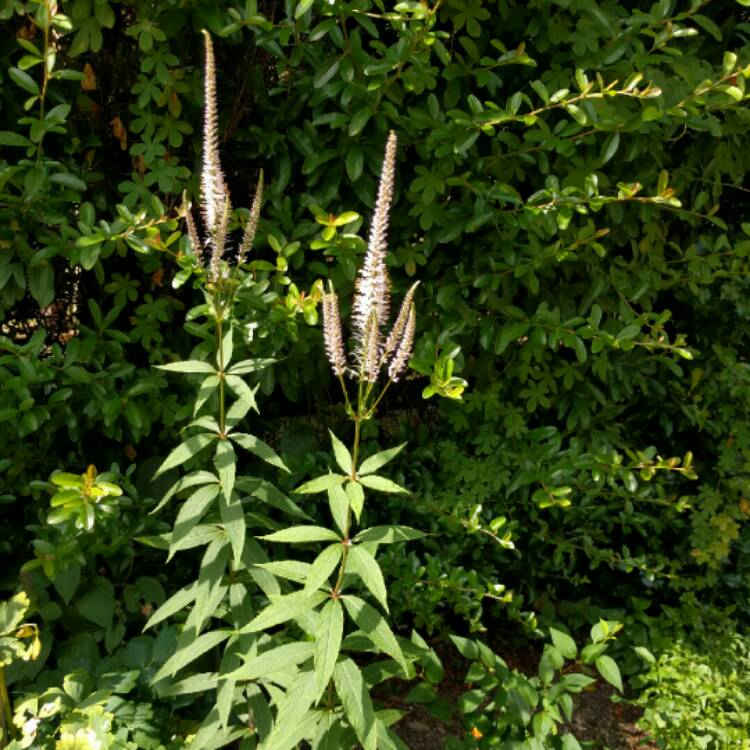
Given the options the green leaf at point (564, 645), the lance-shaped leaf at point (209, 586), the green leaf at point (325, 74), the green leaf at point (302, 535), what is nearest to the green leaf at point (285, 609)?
the green leaf at point (302, 535)

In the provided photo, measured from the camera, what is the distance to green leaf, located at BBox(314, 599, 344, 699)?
1.98 metres

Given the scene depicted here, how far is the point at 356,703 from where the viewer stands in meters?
2.12

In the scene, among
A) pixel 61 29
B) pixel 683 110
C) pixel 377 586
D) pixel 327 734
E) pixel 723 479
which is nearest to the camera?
pixel 377 586

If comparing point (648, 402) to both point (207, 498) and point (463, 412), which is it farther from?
point (207, 498)

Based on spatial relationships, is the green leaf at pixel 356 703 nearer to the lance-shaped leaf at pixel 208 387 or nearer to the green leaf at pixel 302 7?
the lance-shaped leaf at pixel 208 387

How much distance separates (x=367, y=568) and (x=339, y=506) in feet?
0.54

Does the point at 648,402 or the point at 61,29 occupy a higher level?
the point at 61,29

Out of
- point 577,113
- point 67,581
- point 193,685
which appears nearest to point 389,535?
point 193,685

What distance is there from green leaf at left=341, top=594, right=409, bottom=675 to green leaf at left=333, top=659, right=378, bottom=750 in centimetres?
12

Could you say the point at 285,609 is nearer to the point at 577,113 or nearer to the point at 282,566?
the point at 282,566

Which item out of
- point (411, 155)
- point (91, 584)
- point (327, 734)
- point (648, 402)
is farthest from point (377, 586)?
point (648, 402)

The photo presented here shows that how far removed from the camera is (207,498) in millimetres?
2340

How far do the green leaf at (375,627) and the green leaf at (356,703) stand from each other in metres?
0.12

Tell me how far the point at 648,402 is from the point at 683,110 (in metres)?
1.50
